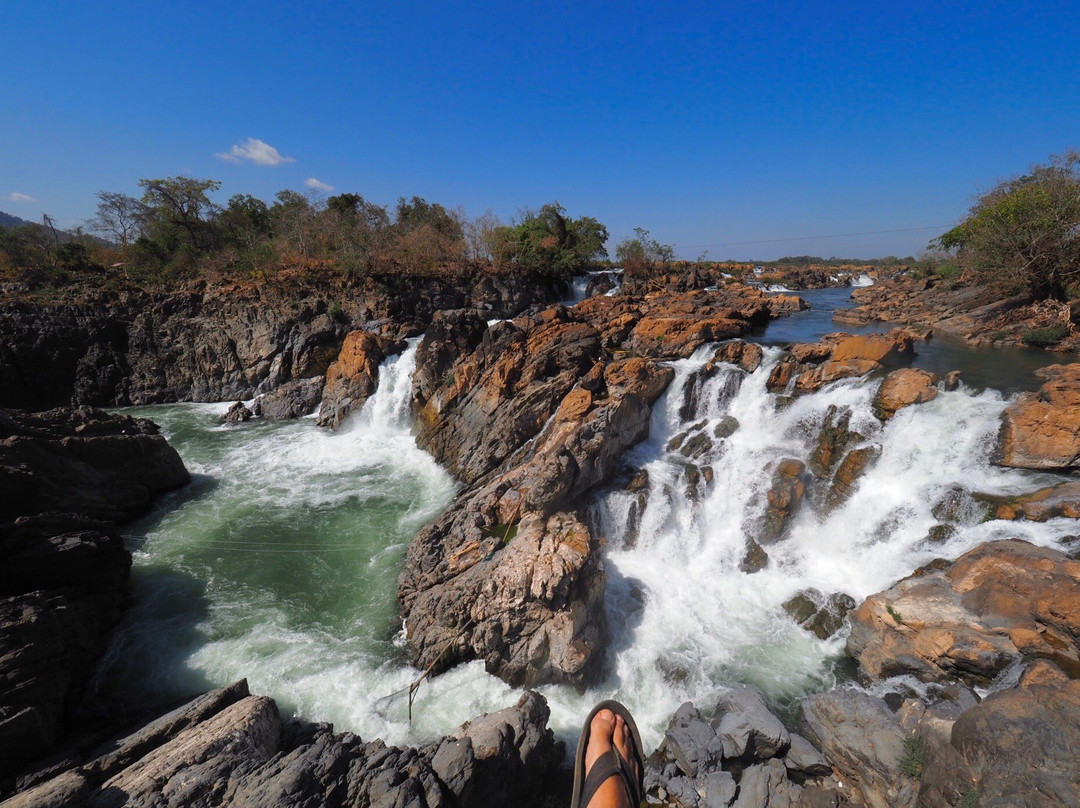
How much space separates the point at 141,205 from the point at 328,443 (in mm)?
27175

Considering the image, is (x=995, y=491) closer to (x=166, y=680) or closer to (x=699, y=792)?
(x=699, y=792)

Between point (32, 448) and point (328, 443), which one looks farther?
point (328, 443)

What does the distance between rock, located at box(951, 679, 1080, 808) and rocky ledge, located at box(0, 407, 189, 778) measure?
12304 millimetres

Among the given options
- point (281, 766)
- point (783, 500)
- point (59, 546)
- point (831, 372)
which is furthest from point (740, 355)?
point (59, 546)

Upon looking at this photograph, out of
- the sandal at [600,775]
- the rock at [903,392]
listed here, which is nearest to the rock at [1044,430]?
the rock at [903,392]

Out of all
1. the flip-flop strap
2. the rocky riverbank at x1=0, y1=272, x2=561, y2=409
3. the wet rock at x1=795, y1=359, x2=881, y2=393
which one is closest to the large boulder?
the rocky riverbank at x1=0, y1=272, x2=561, y2=409

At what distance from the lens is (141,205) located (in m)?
30.7

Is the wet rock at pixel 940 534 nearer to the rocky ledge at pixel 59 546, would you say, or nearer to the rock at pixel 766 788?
the rock at pixel 766 788

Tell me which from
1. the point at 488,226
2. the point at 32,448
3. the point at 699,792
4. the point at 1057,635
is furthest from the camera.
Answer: the point at 488,226

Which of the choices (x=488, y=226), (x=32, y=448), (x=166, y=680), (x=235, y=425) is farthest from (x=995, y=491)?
(x=488, y=226)

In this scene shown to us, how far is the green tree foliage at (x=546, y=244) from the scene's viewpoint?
33188mm

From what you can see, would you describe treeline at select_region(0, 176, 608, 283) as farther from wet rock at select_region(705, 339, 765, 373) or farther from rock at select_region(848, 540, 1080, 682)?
rock at select_region(848, 540, 1080, 682)

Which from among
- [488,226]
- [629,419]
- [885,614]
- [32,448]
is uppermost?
[488,226]

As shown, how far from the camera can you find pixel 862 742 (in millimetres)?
6449
